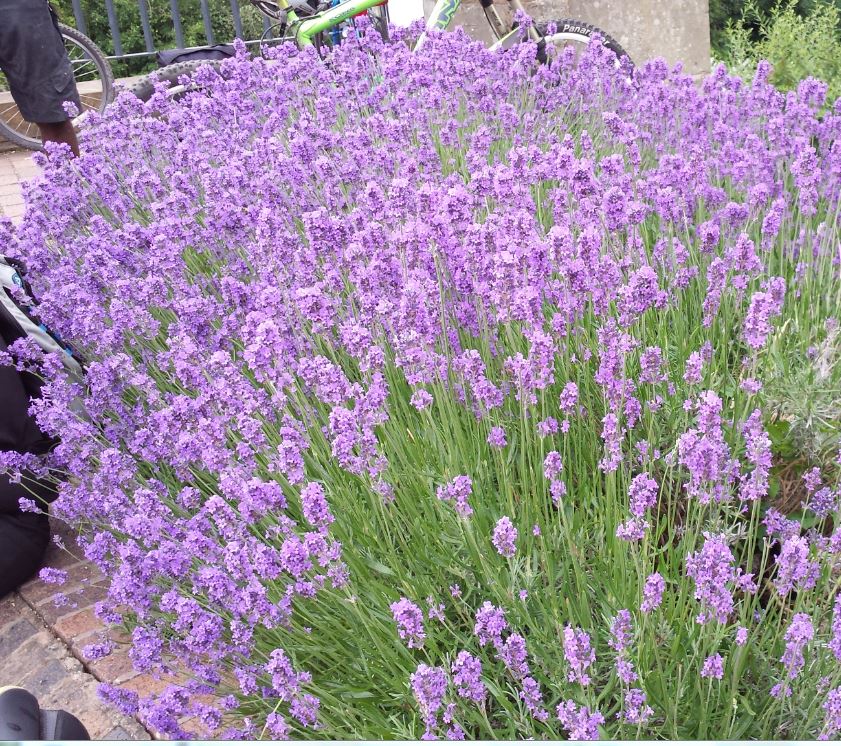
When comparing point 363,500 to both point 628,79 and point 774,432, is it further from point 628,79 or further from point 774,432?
point 628,79

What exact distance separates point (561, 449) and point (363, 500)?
526 mm

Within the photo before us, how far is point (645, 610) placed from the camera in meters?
1.48

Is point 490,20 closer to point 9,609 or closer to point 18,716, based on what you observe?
point 9,609

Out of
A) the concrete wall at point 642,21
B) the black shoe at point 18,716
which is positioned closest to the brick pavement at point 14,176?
the concrete wall at point 642,21

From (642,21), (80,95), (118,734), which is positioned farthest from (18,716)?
(80,95)

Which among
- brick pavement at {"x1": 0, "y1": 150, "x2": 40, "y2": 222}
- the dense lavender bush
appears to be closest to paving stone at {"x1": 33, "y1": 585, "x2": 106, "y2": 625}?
the dense lavender bush

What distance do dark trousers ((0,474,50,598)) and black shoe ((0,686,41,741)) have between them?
119 cm

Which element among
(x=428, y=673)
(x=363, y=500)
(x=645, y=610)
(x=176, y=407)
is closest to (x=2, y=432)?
(x=176, y=407)

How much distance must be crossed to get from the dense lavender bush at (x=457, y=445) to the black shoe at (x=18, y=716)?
212 millimetres

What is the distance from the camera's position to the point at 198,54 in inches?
277

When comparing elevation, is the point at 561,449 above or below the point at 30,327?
below

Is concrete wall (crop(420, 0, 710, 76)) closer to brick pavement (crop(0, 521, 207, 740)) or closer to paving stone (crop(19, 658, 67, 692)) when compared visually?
brick pavement (crop(0, 521, 207, 740))

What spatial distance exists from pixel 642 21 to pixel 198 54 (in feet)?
11.8

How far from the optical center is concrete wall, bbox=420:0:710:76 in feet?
22.7
